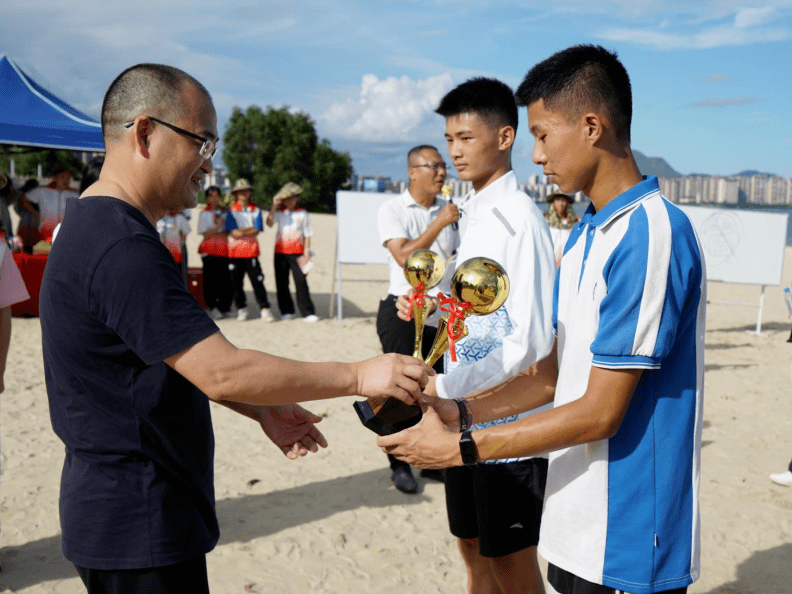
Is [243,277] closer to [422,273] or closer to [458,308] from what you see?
[422,273]

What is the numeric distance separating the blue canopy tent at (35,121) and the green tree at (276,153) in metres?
41.4

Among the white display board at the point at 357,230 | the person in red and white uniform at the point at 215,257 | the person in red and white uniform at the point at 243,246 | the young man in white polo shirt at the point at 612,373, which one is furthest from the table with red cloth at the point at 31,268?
the young man in white polo shirt at the point at 612,373

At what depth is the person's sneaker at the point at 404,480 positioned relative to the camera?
17.6ft

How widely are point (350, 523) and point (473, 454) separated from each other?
3.14 meters

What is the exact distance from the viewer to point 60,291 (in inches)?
69.9

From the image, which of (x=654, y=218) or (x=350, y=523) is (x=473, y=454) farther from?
(x=350, y=523)

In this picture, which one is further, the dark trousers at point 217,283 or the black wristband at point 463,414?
the dark trousers at point 217,283

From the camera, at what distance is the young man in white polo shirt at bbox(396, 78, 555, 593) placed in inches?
101

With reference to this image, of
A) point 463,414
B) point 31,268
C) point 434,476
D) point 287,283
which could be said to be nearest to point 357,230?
point 287,283

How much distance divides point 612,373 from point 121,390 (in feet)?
4.31

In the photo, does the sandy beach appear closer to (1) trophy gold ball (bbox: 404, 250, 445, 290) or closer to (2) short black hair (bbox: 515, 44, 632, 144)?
(1) trophy gold ball (bbox: 404, 250, 445, 290)

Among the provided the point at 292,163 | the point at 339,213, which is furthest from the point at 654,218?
the point at 292,163

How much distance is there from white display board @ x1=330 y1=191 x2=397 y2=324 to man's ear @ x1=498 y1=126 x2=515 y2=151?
9239 mm

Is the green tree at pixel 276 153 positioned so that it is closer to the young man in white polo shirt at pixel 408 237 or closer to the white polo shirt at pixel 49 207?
→ the white polo shirt at pixel 49 207
